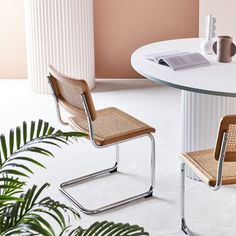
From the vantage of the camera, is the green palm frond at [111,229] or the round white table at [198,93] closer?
the green palm frond at [111,229]

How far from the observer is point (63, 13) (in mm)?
5539

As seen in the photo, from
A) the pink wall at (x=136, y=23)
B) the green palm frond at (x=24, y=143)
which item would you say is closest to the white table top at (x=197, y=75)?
the green palm frond at (x=24, y=143)

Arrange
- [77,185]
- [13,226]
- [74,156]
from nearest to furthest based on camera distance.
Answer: [13,226]
[77,185]
[74,156]

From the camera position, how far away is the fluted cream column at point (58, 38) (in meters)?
5.54

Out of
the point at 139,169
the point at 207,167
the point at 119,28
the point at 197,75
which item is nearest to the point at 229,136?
the point at 207,167

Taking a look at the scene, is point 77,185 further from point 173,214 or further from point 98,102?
point 98,102

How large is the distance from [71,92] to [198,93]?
76 centimetres

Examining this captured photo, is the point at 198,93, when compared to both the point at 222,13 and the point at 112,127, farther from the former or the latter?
the point at 222,13

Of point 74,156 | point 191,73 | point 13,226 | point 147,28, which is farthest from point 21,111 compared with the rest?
point 13,226

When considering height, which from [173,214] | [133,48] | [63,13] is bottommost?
[173,214]

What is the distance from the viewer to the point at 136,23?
19.7 ft

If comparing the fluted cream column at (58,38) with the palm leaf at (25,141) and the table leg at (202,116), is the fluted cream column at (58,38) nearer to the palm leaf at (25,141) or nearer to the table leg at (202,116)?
the table leg at (202,116)

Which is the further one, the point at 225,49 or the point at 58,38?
the point at 58,38

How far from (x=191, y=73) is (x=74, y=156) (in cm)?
112
